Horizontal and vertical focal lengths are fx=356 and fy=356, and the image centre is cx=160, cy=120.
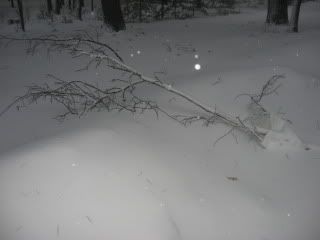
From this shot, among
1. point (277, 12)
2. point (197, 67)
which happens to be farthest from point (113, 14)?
point (277, 12)

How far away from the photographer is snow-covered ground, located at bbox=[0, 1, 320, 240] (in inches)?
134

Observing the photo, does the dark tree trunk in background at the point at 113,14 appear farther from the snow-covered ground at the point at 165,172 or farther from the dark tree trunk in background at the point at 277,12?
the snow-covered ground at the point at 165,172

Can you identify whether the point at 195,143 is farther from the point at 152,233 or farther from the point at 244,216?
the point at 152,233

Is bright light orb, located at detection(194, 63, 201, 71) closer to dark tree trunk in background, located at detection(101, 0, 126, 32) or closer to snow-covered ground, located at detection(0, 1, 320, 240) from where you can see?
snow-covered ground, located at detection(0, 1, 320, 240)

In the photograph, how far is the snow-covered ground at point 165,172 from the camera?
3.39 meters

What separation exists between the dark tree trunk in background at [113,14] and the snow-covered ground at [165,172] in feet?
21.1

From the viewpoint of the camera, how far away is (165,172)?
4152 millimetres

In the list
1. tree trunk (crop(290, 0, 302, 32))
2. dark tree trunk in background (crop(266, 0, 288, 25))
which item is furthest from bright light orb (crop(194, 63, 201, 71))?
dark tree trunk in background (crop(266, 0, 288, 25))

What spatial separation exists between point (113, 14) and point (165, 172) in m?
9.89

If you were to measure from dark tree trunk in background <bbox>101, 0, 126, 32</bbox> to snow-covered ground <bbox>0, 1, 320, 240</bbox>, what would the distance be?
21.1ft

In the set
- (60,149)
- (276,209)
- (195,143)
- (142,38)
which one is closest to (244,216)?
(276,209)

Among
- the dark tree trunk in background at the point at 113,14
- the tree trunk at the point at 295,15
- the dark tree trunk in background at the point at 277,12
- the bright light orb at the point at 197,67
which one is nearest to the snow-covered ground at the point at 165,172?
the bright light orb at the point at 197,67

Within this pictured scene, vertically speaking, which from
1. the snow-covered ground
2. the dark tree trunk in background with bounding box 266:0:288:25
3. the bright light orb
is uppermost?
the dark tree trunk in background with bounding box 266:0:288:25

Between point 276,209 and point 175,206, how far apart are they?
3.79 ft
